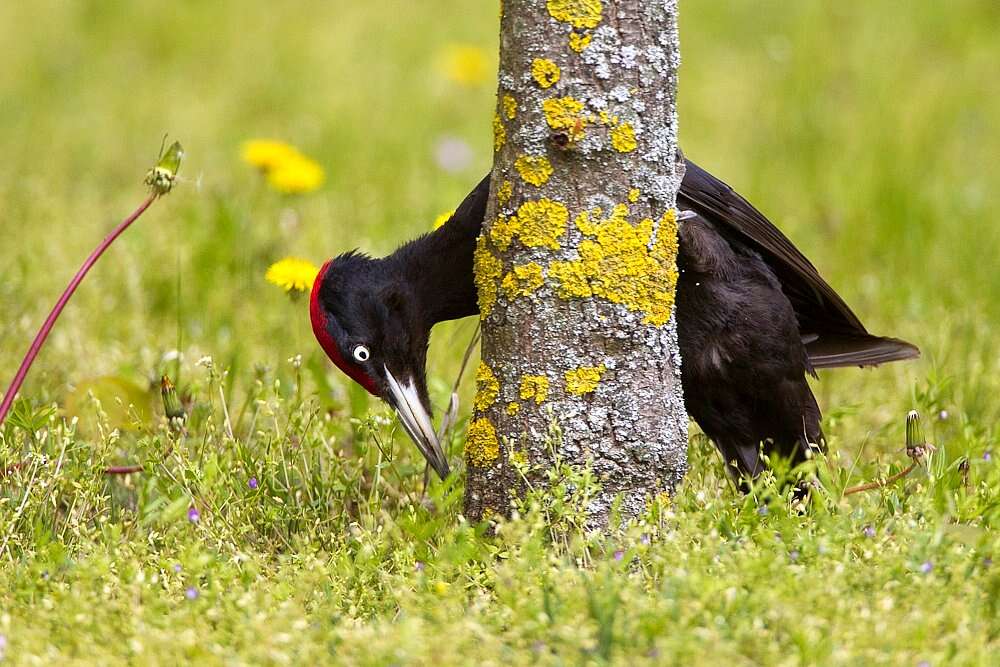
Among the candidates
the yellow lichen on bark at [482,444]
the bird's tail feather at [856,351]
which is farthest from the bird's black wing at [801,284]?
the yellow lichen on bark at [482,444]

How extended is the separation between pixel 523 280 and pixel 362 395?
112cm

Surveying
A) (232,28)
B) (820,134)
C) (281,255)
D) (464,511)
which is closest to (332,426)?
(464,511)

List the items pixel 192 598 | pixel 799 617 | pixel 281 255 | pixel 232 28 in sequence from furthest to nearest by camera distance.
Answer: pixel 232 28
pixel 281 255
pixel 192 598
pixel 799 617

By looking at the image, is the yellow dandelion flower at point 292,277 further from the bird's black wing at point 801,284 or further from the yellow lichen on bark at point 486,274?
the bird's black wing at point 801,284

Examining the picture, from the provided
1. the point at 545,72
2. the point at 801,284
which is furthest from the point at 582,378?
the point at 801,284

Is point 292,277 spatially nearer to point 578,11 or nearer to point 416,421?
point 416,421

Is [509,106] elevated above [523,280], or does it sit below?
above

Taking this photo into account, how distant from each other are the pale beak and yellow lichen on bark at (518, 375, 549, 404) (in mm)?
487

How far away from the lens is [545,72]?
3.20 meters

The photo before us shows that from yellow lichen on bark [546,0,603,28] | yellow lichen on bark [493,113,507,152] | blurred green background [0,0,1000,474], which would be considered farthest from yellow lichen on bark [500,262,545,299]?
blurred green background [0,0,1000,474]

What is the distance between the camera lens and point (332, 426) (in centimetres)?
392

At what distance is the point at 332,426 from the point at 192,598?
3.80ft

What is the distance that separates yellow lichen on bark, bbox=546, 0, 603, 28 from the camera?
317 centimetres

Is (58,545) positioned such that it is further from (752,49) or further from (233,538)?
(752,49)
